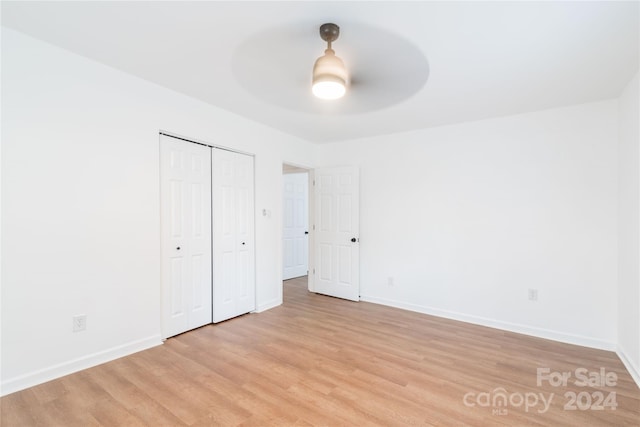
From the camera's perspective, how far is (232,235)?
356 cm

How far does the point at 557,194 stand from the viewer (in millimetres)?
3088

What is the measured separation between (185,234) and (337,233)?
226cm

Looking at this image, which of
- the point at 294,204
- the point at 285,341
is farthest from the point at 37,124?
the point at 294,204

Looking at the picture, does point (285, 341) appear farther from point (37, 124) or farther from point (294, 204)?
point (294, 204)

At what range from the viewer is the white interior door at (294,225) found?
5.89 m

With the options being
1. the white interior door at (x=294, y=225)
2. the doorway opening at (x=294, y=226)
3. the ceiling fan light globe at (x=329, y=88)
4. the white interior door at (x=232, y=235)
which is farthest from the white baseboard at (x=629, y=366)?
the white interior door at (x=294, y=225)

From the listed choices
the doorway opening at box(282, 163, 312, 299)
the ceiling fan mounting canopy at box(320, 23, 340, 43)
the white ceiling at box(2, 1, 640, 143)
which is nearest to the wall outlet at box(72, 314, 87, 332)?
the white ceiling at box(2, 1, 640, 143)

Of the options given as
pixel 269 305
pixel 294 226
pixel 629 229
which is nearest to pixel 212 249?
pixel 269 305

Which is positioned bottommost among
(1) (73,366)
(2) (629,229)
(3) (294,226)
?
(1) (73,366)

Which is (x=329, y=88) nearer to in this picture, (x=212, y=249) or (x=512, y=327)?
(x=212, y=249)

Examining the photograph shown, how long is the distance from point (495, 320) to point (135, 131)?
4250mm

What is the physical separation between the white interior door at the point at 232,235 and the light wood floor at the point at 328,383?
40cm

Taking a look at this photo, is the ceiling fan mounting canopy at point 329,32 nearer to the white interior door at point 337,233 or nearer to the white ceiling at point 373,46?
the white ceiling at point 373,46

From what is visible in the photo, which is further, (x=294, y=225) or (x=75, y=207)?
(x=294, y=225)
